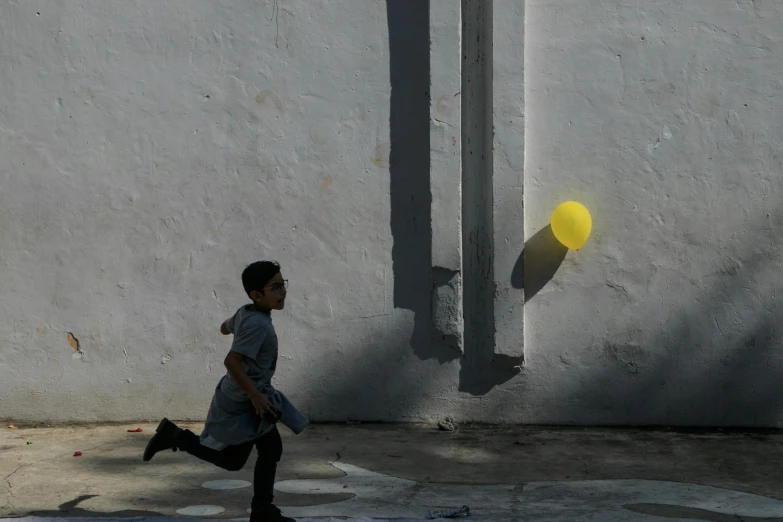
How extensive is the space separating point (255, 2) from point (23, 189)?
6.77 feet

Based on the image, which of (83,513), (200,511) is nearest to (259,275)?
(200,511)

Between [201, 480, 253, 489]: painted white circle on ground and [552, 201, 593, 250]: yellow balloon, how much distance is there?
2.53 meters

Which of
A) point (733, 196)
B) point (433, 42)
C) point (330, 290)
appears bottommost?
point (330, 290)

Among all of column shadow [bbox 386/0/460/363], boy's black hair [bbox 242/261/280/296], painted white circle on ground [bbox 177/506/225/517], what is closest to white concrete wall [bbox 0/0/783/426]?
column shadow [bbox 386/0/460/363]

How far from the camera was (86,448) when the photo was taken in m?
6.07

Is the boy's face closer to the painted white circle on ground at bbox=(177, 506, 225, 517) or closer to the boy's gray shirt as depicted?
the boy's gray shirt

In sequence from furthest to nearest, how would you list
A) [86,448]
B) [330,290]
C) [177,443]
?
[330,290]
[86,448]
[177,443]

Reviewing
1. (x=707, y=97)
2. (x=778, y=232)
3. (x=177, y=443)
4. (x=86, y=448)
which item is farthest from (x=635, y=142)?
(x=86, y=448)

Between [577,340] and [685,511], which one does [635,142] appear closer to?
[577,340]

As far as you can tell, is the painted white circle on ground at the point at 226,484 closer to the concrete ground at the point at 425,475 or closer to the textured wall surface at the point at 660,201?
the concrete ground at the point at 425,475

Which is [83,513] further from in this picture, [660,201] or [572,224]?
[660,201]

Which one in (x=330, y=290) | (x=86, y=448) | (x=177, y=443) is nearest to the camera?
(x=177, y=443)

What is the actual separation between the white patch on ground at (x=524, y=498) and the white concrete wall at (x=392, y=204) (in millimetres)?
1273

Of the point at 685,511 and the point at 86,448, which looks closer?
the point at 685,511
